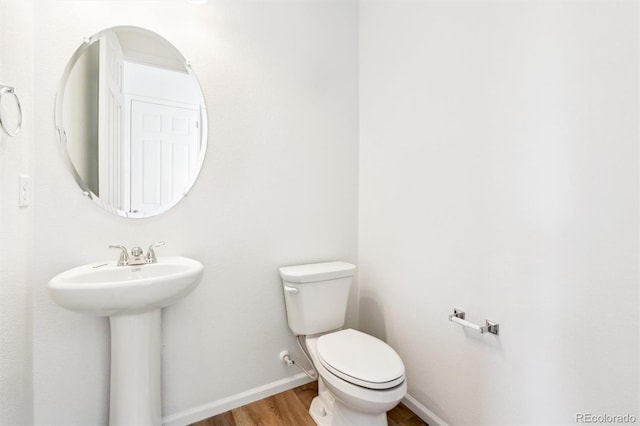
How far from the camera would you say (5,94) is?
96 cm

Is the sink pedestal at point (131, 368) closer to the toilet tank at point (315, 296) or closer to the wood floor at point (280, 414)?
the wood floor at point (280, 414)

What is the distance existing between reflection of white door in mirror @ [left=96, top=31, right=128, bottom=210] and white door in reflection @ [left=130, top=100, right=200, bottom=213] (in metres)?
0.05

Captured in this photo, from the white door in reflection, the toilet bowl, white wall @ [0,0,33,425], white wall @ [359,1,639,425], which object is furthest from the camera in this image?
the white door in reflection

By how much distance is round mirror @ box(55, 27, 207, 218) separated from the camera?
1.28 metres

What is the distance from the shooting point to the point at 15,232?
1.05m

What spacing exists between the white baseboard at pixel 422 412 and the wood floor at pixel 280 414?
2 centimetres

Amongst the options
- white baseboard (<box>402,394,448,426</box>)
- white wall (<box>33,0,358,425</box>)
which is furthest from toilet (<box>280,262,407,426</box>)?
white baseboard (<box>402,394,448,426</box>)

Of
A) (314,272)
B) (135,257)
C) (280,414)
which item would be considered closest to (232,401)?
(280,414)

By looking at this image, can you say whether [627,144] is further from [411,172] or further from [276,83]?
[276,83]

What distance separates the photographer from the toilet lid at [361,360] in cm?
116

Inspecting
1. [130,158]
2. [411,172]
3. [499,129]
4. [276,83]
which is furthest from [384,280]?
[130,158]

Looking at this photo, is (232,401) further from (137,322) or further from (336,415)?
(137,322)

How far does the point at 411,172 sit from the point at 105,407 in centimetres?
182

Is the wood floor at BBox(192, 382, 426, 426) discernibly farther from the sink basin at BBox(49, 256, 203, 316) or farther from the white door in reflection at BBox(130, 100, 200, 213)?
the white door in reflection at BBox(130, 100, 200, 213)
